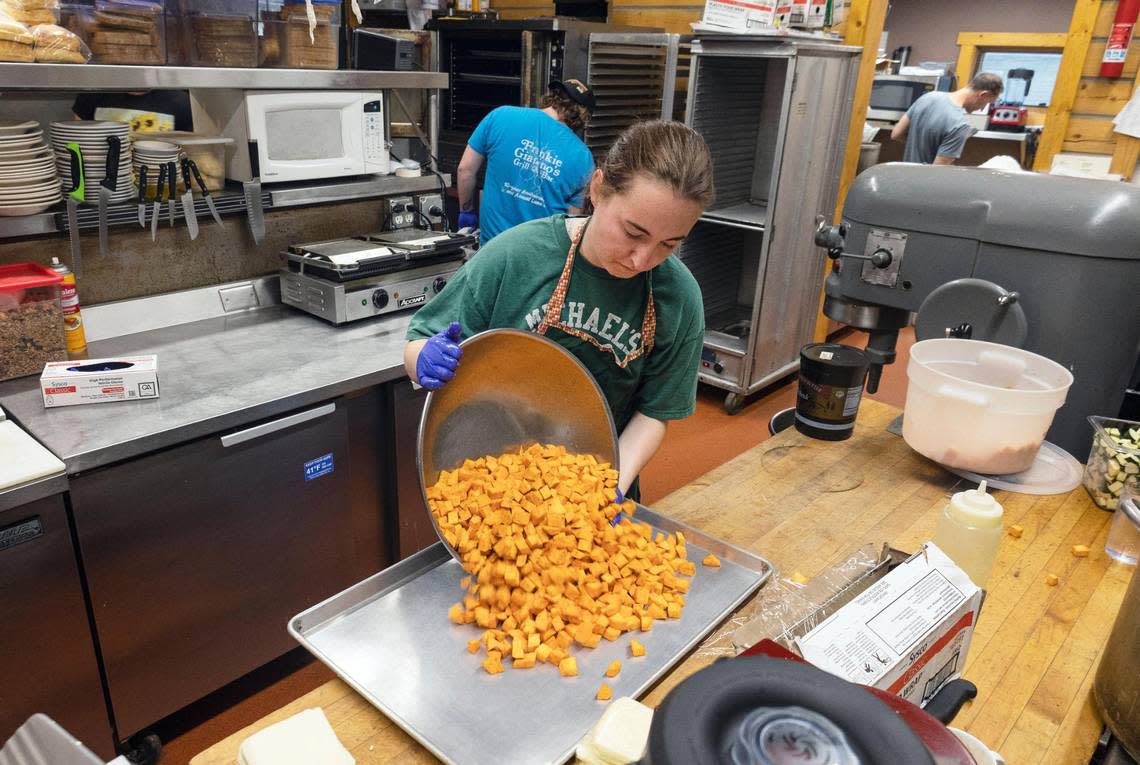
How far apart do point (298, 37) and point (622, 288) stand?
164cm

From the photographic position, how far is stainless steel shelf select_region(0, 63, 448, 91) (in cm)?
181

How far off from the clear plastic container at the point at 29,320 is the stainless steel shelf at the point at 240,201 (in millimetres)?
116

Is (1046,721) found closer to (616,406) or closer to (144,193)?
(616,406)

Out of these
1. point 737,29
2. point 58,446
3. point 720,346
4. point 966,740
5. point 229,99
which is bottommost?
point 720,346

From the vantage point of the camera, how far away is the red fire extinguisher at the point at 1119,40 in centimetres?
346

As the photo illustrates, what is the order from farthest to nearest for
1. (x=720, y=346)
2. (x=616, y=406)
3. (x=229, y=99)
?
1. (x=720, y=346)
2. (x=229, y=99)
3. (x=616, y=406)

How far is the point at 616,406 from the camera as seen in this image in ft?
5.26

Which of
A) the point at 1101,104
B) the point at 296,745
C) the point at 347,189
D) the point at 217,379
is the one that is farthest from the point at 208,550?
the point at 1101,104

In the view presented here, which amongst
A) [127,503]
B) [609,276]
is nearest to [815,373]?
[609,276]

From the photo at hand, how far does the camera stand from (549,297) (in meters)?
1.46

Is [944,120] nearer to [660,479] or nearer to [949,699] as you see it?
[660,479]

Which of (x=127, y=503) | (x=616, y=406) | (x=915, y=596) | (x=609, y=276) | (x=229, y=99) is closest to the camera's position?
(x=915, y=596)

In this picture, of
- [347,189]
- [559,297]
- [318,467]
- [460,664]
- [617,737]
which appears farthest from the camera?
[347,189]

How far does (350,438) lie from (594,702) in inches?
55.8
